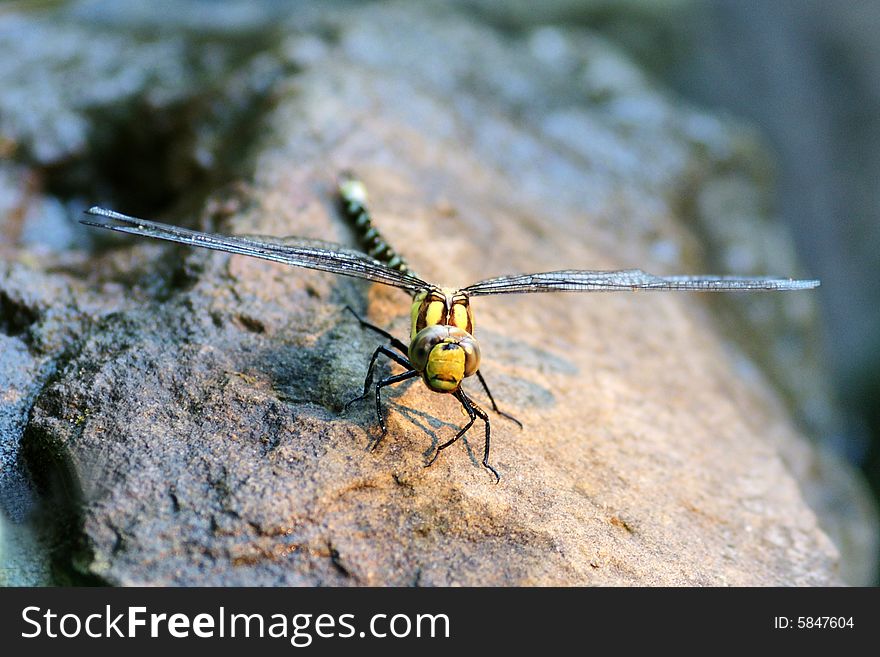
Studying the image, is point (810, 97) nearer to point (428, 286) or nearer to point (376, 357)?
point (428, 286)

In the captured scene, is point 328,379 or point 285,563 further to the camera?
point 328,379

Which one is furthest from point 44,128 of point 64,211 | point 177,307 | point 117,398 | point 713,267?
point 713,267

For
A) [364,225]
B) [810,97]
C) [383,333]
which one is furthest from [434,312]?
[810,97]

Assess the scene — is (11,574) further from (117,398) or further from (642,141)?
(642,141)

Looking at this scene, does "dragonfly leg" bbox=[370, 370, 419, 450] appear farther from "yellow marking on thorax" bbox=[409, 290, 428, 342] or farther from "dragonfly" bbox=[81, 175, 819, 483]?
"yellow marking on thorax" bbox=[409, 290, 428, 342]

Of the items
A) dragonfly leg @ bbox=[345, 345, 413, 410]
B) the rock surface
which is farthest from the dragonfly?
the rock surface

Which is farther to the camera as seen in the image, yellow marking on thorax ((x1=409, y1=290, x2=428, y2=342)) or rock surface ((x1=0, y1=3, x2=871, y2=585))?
yellow marking on thorax ((x1=409, y1=290, x2=428, y2=342))
